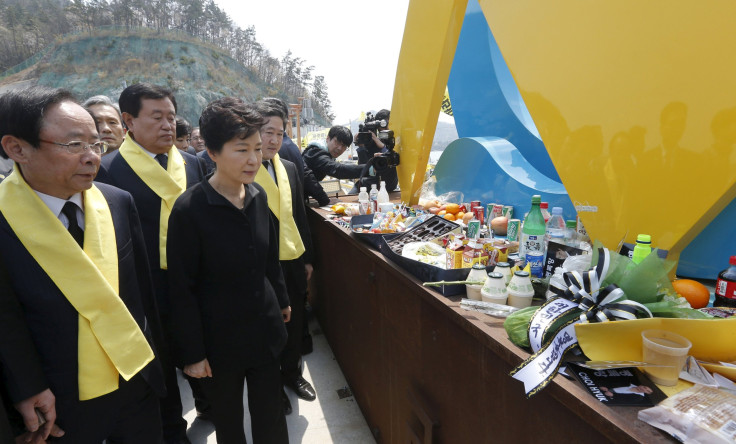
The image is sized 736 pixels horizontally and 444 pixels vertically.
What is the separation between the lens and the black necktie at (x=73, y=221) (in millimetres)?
1401

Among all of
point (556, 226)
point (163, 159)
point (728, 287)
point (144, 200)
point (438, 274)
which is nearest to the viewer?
point (728, 287)

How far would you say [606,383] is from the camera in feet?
2.74

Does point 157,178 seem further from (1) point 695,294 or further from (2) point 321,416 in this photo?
(1) point 695,294

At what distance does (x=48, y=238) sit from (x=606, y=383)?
1.74m

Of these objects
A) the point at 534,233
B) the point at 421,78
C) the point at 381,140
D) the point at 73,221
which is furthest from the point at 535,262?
the point at 381,140

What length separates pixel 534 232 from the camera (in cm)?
152

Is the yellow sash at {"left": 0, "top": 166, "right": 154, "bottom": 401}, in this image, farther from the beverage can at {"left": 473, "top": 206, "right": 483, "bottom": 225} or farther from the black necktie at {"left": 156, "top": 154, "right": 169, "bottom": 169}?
the beverage can at {"left": 473, "top": 206, "right": 483, "bottom": 225}

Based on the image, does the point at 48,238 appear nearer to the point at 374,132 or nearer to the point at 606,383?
the point at 606,383

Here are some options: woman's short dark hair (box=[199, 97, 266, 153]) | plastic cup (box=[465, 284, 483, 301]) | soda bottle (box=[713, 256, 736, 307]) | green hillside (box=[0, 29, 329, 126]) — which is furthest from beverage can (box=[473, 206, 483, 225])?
green hillside (box=[0, 29, 329, 126])

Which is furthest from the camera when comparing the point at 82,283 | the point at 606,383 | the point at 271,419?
the point at 271,419

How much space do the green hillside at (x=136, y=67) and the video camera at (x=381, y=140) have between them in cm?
4134

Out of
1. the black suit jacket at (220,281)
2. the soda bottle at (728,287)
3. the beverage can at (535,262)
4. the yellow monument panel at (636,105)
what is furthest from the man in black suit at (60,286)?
the soda bottle at (728,287)

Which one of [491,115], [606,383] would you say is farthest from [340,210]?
[606,383]

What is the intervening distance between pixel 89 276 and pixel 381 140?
2.69m
